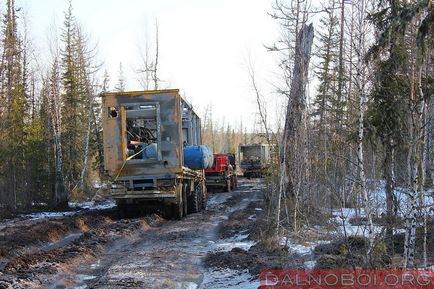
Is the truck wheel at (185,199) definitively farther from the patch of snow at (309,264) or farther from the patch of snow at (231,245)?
the patch of snow at (309,264)

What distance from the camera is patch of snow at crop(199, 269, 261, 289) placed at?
6912 mm

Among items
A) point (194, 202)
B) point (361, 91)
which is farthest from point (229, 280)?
point (194, 202)

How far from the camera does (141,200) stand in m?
15.0

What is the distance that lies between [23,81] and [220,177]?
1425 cm

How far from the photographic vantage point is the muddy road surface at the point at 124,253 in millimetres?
7312

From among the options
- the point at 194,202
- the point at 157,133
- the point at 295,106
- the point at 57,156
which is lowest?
the point at 194,202

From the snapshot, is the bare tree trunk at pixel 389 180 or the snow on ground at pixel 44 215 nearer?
the bare tree trunk at pixel 389 180

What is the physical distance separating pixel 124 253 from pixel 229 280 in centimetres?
311

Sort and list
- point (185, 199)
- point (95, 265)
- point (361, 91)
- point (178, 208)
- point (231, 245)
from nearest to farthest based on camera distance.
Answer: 1. point (361, 91)
2. point (95, 265)
3. point (231, 245)
4. point (178, 208)
5. point (185, 199)

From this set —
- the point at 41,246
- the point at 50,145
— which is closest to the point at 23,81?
the point at 50,145

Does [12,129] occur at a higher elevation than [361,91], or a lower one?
higher

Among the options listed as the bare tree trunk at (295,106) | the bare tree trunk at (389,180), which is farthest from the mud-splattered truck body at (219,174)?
the bare tree trunk at (389,180)

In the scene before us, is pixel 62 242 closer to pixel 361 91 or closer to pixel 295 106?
pixel 295 106

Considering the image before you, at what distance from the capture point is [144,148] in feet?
48.2
